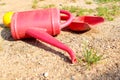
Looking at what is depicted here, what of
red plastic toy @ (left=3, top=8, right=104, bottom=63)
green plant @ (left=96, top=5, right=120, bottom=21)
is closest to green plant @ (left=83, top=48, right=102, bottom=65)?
red plastic toy @ (left=3, top=8, right=104, bottom=63)

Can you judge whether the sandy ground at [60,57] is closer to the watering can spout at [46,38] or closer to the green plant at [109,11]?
the watering can spout at [46,38]

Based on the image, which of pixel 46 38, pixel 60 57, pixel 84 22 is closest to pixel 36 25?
pixel 46 38

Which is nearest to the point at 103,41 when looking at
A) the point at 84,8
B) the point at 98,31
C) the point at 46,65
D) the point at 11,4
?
the point at 98,31

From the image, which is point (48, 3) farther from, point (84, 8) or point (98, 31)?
point (98, 31)

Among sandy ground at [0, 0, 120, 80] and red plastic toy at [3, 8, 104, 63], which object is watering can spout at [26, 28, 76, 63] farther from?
sandy ground at [0, 0, 120, 80]

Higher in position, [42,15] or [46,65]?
[42,15]

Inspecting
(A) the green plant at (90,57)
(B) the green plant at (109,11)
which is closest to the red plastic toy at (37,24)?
(A) the green plant at (90,57)

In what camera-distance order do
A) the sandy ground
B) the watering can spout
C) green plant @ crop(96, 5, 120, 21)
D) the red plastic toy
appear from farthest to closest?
green plant @ crop(96, 5, 120, 21) < the red plastic toy < the watering can spout < the sandy ground
